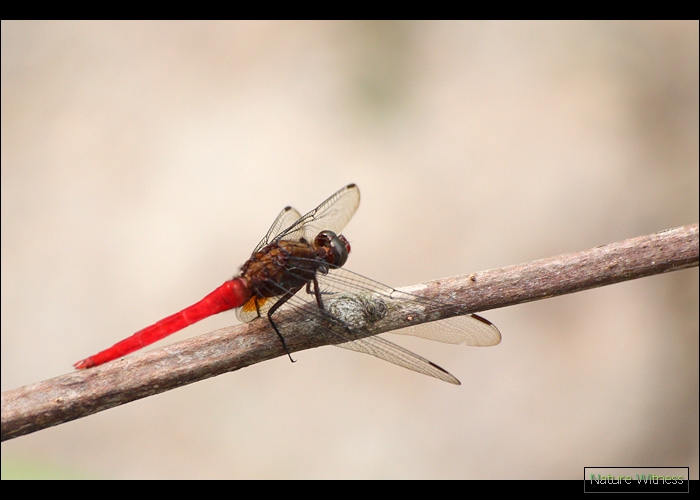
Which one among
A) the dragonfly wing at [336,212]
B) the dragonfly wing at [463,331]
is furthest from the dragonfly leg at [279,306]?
the dragonfly wing at [336,212]

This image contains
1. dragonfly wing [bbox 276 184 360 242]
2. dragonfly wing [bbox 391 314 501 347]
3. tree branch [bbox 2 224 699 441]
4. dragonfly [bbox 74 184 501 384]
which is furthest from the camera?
dragonfly wing [bbox 276 184 360 242]

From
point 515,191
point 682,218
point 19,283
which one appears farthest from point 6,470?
point 682,218

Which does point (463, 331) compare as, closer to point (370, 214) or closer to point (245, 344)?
point (245, 344)

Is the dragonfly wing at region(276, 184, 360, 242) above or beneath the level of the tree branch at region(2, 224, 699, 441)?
above

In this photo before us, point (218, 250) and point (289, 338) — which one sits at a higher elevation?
point (218, 250)

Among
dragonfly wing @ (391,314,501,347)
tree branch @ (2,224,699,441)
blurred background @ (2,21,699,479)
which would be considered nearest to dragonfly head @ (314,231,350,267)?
dragonfly wing @ (391,314,501,347)

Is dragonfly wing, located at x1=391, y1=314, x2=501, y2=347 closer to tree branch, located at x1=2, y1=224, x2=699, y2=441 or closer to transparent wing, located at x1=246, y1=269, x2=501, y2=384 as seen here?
transparent wing, located at x1=246, y1=269, x2=501, y2=384

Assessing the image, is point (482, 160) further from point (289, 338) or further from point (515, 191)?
point (289, 338)
